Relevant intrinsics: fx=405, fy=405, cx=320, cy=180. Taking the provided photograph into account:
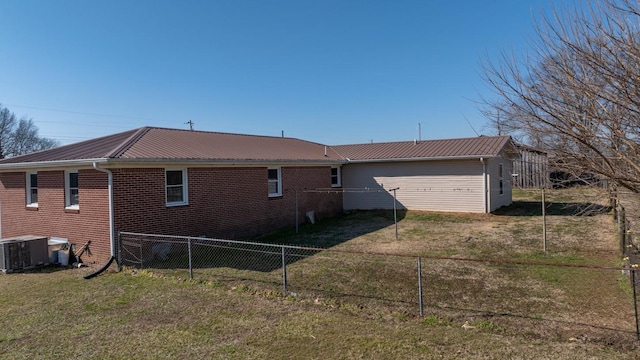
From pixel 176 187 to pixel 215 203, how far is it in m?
1.42

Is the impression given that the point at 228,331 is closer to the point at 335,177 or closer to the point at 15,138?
the point at 335,177

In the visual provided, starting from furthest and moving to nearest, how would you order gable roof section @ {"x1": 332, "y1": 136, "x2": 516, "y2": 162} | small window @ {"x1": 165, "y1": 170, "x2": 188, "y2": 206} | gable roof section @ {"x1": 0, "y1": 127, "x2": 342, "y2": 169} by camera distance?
gable roof section @ {"x1": 332, "y1": 136, "x2": 516, "y2": 162} < small window @ {"x1": 165, "y1": 170, "x2": 188, "y2": 206} < gable roof section @ {"x1": 0, "y1": 127, "x2": 342, "y2": 169}

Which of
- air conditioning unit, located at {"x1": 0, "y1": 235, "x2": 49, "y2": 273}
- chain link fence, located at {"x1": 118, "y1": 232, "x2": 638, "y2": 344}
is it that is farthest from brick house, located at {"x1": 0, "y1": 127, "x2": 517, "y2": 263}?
chain link fence, located at {"x1": 118, "y1": 232, "x2": 638, "y2": 344}

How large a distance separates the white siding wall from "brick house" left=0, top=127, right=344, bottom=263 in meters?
4.35

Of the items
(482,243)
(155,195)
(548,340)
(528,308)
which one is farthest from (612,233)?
(155,195)

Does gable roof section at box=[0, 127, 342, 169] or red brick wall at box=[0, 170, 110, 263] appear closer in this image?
red brick wall at box=[0, 170, 110, 263]

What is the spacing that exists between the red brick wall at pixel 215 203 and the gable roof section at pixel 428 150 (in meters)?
3.71

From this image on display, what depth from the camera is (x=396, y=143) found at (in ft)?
70.5

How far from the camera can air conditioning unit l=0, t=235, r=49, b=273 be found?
964 cm

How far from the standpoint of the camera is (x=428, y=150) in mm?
18953

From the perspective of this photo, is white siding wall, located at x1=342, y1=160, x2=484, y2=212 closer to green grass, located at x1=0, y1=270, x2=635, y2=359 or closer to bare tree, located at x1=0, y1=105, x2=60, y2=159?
green grass, located at x1=0, y1=270, x2=635, y2=359

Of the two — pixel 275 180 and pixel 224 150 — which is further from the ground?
pixel 224 150

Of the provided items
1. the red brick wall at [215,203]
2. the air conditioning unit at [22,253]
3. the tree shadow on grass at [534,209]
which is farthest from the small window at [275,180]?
the tree shadow on grass at [534,209]

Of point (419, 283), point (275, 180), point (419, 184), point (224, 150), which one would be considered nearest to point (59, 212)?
point (224, 150)
